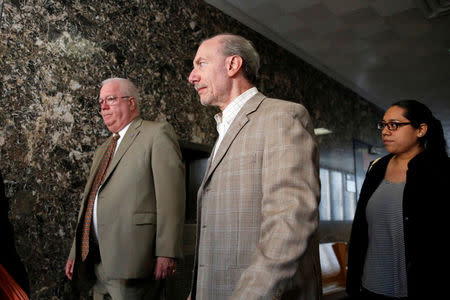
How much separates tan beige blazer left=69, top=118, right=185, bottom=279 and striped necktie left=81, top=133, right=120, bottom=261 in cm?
4

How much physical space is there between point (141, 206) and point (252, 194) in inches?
38.6

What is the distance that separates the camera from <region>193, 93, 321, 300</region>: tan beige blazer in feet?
3.17

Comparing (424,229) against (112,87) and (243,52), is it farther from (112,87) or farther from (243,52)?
(112,87)

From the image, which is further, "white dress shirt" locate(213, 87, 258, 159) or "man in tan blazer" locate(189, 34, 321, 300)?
"white dress shirt" locate(213, 87, 258, 159)

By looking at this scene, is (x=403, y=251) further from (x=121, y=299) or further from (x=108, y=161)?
(x=108, y=161)

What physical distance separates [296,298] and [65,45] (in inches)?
92.8

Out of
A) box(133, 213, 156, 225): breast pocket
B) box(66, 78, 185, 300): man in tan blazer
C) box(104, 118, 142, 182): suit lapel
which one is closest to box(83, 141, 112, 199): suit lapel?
box(66, 78, 185, 300): man in tan blazer

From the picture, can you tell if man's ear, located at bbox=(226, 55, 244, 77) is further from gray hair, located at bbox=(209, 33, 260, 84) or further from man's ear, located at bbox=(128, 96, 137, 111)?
man's ear, located at bbox=(128, 96, 137, 111)

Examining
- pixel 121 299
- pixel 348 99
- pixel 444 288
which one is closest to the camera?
pixel 444 288

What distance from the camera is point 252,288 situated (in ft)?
3.04

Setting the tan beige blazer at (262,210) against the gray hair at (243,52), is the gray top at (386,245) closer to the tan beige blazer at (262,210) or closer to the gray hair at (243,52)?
the tan beige blazer at (262,210)

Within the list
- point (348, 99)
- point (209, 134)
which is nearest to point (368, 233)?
point (209, 134)

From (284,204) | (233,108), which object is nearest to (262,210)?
(284,204)

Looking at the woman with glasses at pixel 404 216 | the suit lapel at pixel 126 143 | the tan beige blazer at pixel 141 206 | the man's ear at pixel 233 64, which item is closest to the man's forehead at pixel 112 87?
the suit lapel at pixel 126 143
